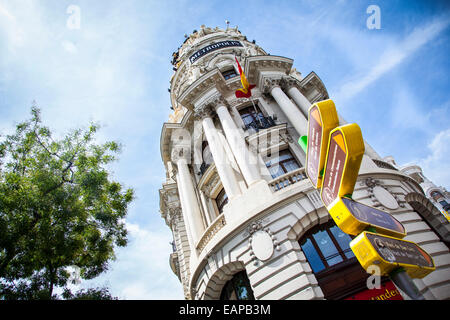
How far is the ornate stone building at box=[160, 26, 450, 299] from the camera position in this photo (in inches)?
343

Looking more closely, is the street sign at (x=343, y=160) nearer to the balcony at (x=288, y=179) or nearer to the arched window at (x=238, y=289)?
the balcony at (x=288, y=179)

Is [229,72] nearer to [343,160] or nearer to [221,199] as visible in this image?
[221,199]

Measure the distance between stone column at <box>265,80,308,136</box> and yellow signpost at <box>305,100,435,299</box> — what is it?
10101mm

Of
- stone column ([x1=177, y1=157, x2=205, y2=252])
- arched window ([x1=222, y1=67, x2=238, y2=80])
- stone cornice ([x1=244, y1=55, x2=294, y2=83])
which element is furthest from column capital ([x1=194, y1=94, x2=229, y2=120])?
arched window ([x1=222, y1=67, x2=238, y2=80])

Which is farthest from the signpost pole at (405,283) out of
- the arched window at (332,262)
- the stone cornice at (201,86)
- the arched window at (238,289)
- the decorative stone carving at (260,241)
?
the stone cornice at (201,86)

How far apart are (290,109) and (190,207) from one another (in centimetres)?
894

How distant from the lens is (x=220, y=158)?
13945mm

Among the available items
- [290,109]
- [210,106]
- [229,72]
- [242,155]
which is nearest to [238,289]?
[242,155]

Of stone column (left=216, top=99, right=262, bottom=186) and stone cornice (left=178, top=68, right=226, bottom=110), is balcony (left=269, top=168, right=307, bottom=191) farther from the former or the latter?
stone cornice (left=178, top=68, right=226, bottom=110)
